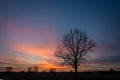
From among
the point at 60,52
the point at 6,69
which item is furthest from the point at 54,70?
the point at 60,52

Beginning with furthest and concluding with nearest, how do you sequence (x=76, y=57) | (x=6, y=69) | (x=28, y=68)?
(x=6, y=69) < (x=28, y=68) < (x=76, y=57)

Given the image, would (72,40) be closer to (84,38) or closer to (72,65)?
(84,38)

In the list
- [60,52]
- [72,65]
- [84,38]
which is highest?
[84,38]

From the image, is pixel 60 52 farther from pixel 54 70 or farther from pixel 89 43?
pixel 54 70

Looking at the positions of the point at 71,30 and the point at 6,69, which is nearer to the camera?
the point at 71,30

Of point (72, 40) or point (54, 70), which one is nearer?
point (72, 40)

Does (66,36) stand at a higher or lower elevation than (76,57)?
higher

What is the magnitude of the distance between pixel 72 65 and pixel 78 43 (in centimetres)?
619

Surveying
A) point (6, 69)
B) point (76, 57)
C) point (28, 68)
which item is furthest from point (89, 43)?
point (6, 69)

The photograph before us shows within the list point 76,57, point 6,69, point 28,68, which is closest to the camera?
point 76,57

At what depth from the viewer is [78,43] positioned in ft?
180

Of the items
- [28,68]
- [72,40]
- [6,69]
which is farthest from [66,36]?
[6,69]

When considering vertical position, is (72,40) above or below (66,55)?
above

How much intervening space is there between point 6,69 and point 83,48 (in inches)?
4599
